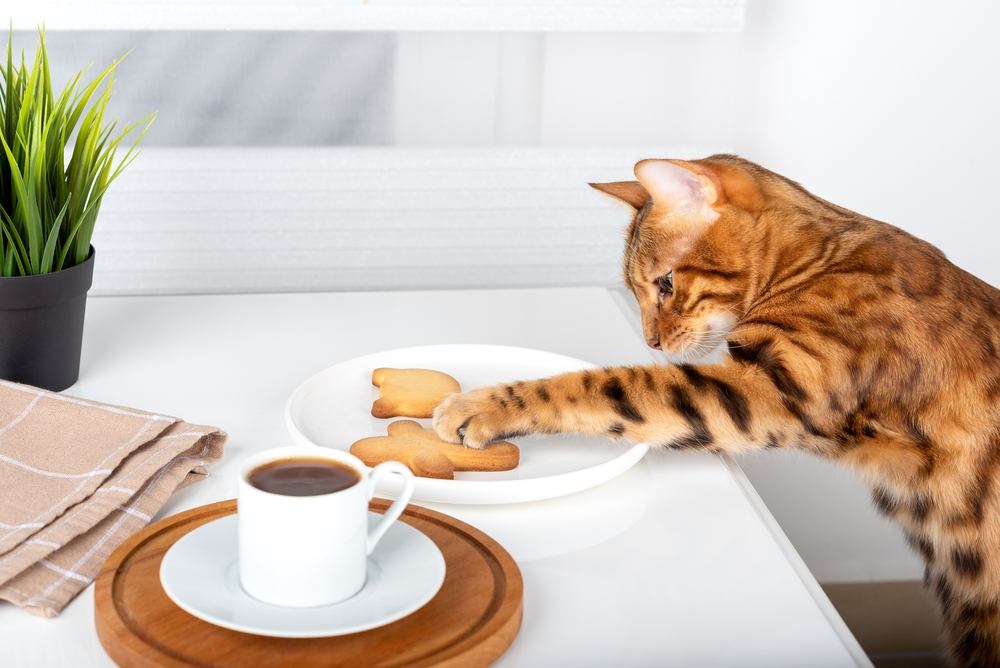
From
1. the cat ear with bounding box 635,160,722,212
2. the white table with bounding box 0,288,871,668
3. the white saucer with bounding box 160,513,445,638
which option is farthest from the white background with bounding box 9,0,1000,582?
the white saucer with bounding box 160,513,445,638

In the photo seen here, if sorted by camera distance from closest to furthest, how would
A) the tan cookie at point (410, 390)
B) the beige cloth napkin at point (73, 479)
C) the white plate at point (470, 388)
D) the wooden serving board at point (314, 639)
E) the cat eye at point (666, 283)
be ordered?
the wooden serving board at point (314, 639), the beige cloth napkin at point (73, 479), the white plate at point (470, 388), the tan cookie at point (410, 390), the cat eye at point (666, 283)

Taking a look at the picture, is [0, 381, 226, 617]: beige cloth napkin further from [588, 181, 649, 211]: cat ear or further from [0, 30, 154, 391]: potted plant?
[588, 181, 649, 211]: cat ear

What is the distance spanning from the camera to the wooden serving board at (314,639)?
652mm

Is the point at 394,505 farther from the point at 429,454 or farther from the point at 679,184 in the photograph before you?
the point at 679,184

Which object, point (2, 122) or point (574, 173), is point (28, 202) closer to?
point (2, 122)

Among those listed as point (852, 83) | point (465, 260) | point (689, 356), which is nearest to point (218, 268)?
point (465, 260)

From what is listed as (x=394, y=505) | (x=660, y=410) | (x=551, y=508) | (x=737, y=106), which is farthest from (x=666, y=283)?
(x=737, y=106)

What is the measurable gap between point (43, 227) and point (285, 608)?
554 mm

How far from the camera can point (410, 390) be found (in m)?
1.03

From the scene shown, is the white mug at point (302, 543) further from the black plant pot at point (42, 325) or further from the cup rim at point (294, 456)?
the black plant pot at point (42, 325)

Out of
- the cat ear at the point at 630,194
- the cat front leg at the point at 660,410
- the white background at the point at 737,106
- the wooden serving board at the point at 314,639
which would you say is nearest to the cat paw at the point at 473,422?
the cat front leg at the point at 660,410

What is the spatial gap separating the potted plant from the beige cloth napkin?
2.9 inches

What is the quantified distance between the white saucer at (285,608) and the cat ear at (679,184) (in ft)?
1.46

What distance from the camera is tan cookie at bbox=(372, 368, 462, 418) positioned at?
1.02m
